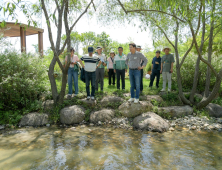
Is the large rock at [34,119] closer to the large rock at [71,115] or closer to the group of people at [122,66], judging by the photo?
the large rock at [71,115]

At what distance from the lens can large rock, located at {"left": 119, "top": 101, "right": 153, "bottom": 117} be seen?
678 cm

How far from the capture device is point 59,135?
5539 mm

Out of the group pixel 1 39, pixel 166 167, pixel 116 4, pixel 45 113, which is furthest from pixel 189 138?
pixel 1 39

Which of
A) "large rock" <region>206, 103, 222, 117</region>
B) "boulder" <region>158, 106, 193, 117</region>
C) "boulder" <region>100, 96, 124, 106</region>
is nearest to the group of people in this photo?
"boulder" <region>100, 96, 124, 106</region>

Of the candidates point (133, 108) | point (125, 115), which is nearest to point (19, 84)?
point (125, 115)

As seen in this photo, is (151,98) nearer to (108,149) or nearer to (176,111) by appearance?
(176,111)

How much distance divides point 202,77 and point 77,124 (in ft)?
20.8

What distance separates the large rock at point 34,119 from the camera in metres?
6.46

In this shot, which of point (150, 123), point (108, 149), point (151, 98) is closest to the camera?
point (108, 149)

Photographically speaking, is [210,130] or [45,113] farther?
→ [45,113]

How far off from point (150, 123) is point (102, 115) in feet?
5.48

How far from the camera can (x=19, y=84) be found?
6.86 meters

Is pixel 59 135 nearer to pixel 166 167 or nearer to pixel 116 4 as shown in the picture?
pixel 166 167

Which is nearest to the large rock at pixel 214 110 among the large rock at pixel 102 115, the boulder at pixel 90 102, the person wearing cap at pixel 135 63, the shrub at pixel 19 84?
the person wearing cap at pixel 135 63
